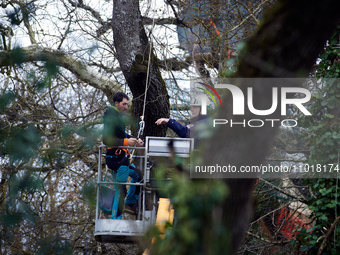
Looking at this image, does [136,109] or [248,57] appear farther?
[136,109]

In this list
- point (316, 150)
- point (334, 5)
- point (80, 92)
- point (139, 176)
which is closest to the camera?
point (334, 5)

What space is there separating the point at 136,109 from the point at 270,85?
546 cm

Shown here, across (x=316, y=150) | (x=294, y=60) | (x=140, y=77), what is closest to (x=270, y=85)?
(x=294, y=60)

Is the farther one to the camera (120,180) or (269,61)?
(120,180)

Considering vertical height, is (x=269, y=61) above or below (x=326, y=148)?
above

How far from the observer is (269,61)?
7.88ft

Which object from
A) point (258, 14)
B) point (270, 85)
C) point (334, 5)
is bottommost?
point (270, 85)

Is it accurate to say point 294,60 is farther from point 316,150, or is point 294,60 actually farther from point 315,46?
point 316,150

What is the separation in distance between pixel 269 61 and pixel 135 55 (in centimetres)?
535

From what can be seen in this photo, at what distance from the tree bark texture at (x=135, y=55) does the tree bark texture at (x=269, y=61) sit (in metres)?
5.04

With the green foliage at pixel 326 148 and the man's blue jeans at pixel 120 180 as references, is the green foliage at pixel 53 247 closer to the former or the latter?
the man's blue jeans at pixel 120 180

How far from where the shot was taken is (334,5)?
237cm

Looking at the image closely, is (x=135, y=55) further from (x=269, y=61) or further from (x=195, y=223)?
(x=195, y=223)

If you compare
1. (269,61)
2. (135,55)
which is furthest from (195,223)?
(135,55)
